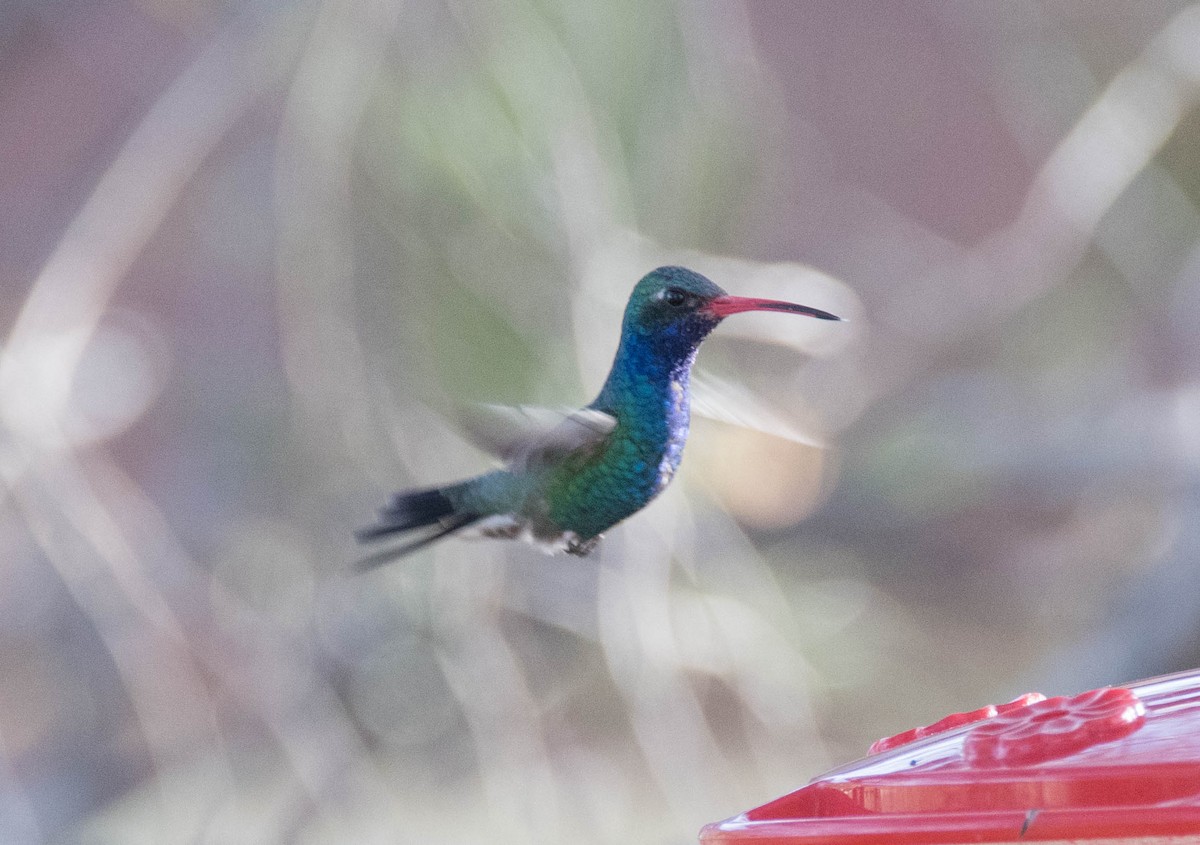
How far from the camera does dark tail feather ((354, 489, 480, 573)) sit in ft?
5.21

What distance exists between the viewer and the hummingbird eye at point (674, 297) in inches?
62.4

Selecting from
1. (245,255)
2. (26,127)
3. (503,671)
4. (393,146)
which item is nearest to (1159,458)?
(503,671)

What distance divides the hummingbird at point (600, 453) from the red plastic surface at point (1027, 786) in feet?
1.75

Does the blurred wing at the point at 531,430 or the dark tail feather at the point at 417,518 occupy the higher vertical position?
the blurred wing at the point at 531,430

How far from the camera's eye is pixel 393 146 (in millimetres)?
3762

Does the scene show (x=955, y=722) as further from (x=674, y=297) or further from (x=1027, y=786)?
(x=674, y=297)

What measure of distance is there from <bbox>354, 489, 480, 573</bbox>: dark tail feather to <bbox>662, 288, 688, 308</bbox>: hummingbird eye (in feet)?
1.17

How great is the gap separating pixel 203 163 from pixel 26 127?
0.67 meters

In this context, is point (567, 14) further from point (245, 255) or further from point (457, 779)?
point (457, 779)

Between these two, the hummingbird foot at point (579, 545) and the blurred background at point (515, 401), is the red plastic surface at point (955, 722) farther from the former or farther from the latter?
the blurred background at point (515, 401)

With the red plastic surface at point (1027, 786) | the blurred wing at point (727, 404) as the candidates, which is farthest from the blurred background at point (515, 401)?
the red plastic surface at point (1027, 786)

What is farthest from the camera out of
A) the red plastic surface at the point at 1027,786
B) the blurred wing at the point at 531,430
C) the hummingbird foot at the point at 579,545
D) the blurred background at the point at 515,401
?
the blurred background at the point at 515,401

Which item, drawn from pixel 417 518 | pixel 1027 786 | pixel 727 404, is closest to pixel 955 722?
pixel 1027 786

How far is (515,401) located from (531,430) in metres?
1.69
